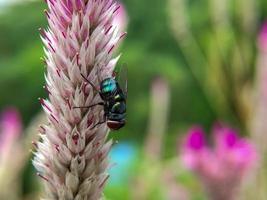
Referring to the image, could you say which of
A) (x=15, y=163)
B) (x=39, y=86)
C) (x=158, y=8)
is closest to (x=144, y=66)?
(x=39, y=86)

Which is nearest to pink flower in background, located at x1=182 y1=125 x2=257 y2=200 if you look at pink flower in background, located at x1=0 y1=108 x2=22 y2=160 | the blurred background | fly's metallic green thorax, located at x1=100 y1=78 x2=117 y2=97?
the blurred background

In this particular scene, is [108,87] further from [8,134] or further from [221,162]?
[8,134]

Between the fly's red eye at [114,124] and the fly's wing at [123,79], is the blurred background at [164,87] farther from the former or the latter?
the fly's red eye at [114,124]

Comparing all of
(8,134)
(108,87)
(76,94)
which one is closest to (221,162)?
(8,134)

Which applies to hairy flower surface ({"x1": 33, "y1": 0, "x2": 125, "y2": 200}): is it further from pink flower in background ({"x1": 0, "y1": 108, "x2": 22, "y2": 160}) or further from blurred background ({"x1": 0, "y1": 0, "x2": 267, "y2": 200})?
pink flower in background ({"x1": 0, "y1": 108, "x2": 22, "y2": 160})

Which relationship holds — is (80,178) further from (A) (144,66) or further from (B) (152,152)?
(A) (144,66)

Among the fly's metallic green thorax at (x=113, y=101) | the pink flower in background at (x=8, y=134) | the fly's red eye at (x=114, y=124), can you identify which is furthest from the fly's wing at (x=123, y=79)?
the pink flower in background at (x=8, y=134)
